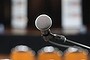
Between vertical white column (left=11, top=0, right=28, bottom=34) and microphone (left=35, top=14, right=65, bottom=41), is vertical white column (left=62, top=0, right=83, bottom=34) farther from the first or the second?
microphone (left=35, top=14, right=65, bottom=41)

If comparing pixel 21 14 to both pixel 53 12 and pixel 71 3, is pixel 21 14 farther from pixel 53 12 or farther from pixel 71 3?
pixel 71 3

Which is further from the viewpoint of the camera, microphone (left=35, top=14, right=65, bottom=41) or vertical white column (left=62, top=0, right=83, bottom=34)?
vertical white column (left=62, top=0, right=83, bottom=34)

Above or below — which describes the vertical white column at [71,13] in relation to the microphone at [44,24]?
below

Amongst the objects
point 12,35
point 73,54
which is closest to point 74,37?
point 12,35

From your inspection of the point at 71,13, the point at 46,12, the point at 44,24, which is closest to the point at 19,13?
the point at 46,12

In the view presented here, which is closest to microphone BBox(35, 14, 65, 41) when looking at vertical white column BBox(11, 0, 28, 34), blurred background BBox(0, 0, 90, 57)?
blurred background BBox(0, 0, 90, 57)

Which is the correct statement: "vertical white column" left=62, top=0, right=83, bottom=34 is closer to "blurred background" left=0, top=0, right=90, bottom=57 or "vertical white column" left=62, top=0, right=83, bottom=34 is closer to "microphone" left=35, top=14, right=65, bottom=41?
"blurred background" left=0, top=0, right=90, bottom=57

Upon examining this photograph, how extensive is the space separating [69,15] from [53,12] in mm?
487

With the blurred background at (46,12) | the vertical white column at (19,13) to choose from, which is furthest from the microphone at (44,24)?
the vertical white column at (19,13)

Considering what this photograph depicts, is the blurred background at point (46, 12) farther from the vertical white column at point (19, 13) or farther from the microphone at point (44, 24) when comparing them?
the microphone at point (44, 24)

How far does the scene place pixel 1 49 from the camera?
546cm

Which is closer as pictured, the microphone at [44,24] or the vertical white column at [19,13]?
the microphone at [44,24]

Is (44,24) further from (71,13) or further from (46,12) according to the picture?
(71,13)

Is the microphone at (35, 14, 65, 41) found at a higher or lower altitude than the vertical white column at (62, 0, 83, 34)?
higher
